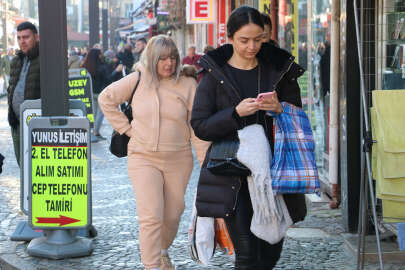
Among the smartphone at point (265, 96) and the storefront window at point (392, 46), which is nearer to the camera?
the smartphone at point (265, 96)

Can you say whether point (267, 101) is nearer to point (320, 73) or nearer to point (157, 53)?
point (157, 53)

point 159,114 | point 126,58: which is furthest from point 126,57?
point 159,114

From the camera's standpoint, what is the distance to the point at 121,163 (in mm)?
11953

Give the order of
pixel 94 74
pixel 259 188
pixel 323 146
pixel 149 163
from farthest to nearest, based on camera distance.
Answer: pixel 94 74
pixel 323 146
pixel 149 163
pixel 259 188

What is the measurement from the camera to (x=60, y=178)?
20.3 feet

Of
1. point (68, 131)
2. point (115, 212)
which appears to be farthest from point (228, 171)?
point (115, 212)

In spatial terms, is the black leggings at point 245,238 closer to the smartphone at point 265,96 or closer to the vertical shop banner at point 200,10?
the smartphone at point 265,96

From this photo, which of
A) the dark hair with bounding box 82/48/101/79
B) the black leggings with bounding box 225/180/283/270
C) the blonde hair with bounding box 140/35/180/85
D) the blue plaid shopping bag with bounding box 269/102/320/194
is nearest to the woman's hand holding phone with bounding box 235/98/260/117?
the blue plaid shopping bag with bounding box 269/102/320/194

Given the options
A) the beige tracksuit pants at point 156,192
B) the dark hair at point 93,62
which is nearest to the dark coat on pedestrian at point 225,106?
the beige tracksuit pants at point 156,192

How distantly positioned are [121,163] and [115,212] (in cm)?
403

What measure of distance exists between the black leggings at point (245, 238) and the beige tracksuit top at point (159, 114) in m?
1.32

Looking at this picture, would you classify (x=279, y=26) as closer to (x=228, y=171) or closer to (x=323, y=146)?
(x=323, y=146)

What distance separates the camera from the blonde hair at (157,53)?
5.33 metres

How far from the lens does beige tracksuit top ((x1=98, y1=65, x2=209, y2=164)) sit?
5348 mm
